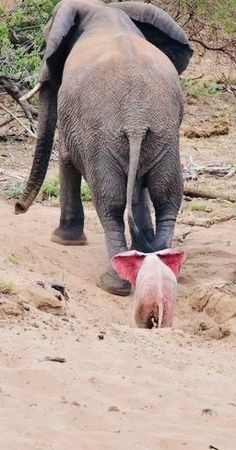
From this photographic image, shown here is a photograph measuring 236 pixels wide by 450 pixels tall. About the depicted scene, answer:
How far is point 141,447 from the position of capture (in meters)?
3.88

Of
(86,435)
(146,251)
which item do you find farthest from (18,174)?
(86,435)

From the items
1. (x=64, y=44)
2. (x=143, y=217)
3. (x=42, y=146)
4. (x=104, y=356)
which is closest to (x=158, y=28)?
(x=64, y=44)

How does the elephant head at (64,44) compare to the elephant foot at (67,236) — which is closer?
the elephant head at (64,44)

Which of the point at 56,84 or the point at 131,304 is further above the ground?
the point at 56,84

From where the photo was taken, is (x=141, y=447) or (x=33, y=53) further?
(x=33, y=53)

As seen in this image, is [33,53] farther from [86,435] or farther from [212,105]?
[86,435]

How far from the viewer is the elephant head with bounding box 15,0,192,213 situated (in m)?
8.08

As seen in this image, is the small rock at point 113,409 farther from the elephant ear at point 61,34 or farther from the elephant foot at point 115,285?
the elephant ear at point 61,34

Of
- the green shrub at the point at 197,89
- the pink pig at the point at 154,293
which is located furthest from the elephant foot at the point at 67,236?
the green shrub at the point at 197,89

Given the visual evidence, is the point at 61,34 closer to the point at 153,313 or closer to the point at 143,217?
the point at 143,217

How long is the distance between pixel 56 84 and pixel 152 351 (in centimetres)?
363

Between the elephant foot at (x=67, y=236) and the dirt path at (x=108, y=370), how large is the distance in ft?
A: 2.86

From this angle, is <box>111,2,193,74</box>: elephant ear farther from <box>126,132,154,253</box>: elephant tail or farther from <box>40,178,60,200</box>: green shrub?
<box>40,178,60,200</box>: green shrub

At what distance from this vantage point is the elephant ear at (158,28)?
27.2 ft
